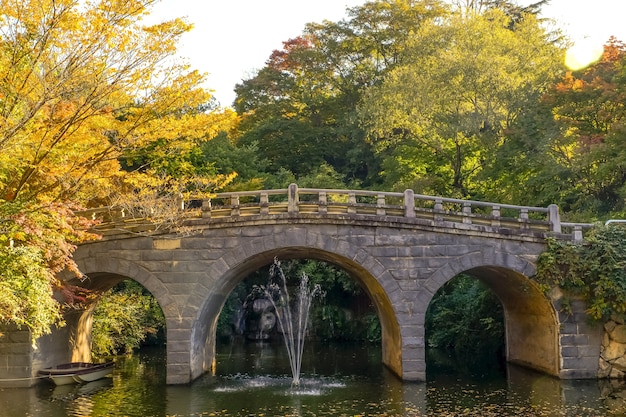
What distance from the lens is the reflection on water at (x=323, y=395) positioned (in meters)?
18.0

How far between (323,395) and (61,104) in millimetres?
11238

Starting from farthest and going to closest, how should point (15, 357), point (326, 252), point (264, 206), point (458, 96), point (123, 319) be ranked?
point (458, 96) → point (123, 319) → point (326, 252) → point (264, 206) → point (15, 357)

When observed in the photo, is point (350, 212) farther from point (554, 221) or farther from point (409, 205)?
point (554, 221)

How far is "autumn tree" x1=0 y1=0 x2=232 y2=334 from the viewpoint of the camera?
44.0 feet

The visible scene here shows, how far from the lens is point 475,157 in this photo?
123 feet

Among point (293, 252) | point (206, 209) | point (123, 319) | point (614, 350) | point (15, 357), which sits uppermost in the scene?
point (206, 209)

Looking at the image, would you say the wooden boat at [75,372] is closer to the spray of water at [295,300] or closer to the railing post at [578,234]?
the spray of water at [295,300]

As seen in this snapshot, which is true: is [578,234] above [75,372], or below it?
above

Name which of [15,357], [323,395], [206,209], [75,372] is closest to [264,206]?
[206,209]

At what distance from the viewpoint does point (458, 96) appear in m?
34.7

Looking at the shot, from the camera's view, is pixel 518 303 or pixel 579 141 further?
pixel 579 141

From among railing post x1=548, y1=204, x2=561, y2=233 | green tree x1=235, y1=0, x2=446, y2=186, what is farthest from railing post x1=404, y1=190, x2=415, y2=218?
green tree x1=235, y1=0, x2=446, y2=186

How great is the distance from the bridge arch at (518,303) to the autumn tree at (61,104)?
10421 mm

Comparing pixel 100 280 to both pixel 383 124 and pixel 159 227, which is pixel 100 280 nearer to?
pixel 159 227
